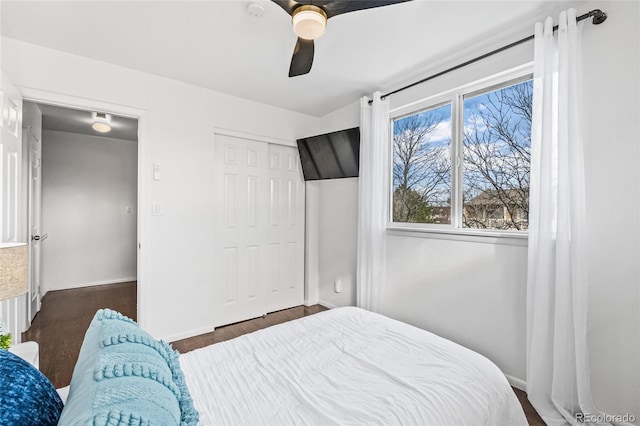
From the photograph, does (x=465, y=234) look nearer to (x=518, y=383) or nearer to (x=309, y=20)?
(x=518, y=383)

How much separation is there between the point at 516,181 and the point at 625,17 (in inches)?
39.3

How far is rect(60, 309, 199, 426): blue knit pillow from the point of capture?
529mm

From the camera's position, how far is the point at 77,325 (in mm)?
3119

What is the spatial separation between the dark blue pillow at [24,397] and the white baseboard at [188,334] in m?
2.28

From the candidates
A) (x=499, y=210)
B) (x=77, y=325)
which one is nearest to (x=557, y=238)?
(x=499, y=210)

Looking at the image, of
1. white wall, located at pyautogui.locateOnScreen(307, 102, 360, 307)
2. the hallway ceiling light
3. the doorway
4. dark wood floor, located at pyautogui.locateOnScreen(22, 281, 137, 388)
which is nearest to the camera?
dark wood floor, located at pyautogui.locateOnScreen(22, 281, 137, 388)

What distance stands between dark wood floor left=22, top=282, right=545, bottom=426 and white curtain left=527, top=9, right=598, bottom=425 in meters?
0.26

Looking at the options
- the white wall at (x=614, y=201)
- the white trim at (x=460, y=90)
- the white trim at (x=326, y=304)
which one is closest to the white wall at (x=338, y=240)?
the white trim at (x=326, y=304)

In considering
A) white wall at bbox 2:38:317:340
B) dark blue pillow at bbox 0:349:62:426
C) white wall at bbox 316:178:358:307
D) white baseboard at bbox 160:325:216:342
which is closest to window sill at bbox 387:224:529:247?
white wall at bbox 316:178:358:307

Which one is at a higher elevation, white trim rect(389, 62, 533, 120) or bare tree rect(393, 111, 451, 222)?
white trim rect(389, 62, 533, 120)

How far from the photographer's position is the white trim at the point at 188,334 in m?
2.73

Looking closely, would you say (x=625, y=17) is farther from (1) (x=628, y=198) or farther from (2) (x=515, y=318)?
(2) (x=515, y=318)

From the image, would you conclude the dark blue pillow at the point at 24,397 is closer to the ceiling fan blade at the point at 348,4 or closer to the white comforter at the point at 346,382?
the white comforter at the point at 346,382

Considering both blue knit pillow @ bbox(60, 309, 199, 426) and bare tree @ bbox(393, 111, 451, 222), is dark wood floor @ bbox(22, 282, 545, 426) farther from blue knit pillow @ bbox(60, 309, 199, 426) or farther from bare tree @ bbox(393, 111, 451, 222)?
blue knit pillow @ bbox(60, 309, 199, 426)
